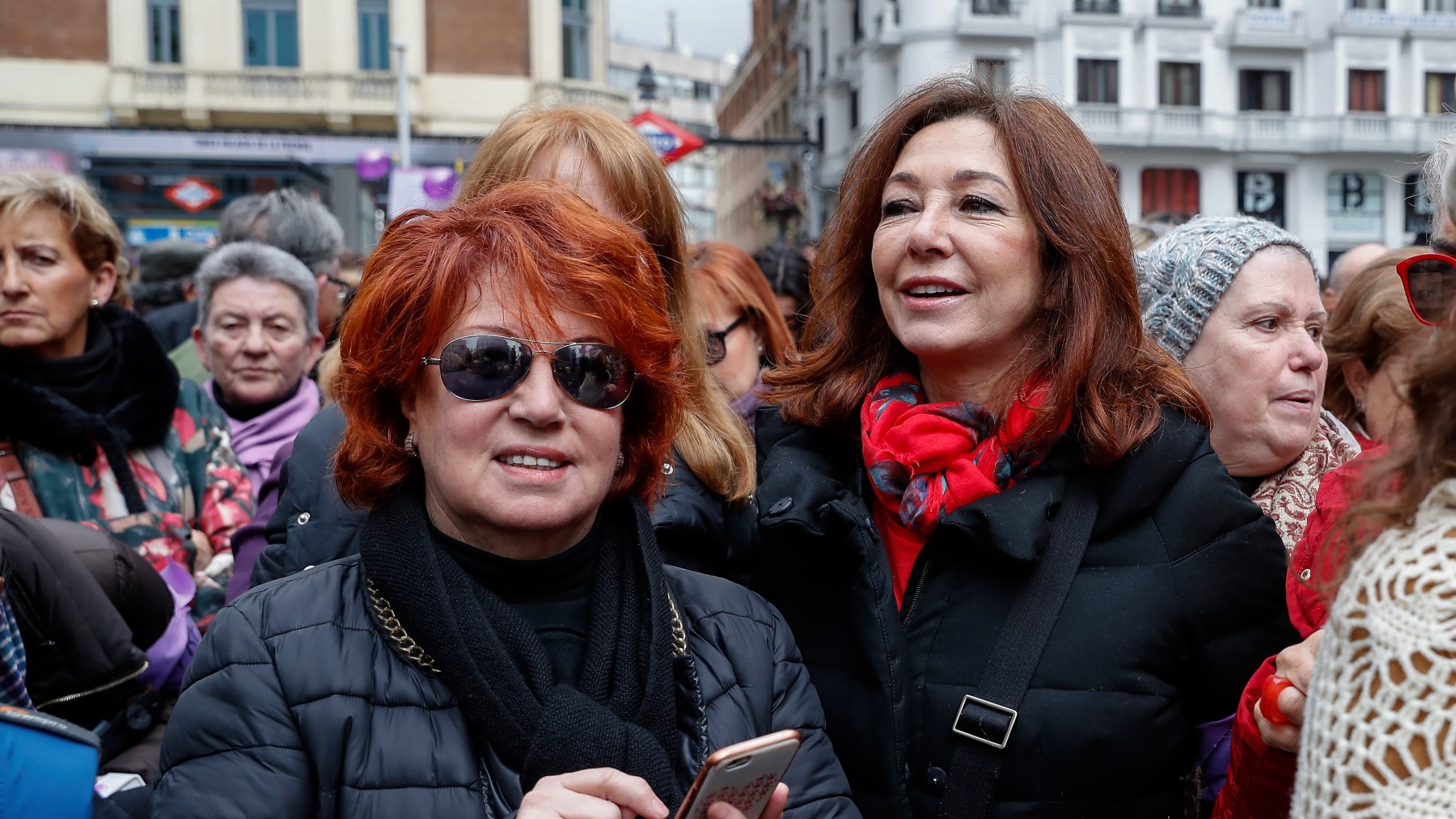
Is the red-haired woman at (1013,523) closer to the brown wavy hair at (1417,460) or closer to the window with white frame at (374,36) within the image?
the brown wavy hair at (1417,460)

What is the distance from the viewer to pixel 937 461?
2447 mm

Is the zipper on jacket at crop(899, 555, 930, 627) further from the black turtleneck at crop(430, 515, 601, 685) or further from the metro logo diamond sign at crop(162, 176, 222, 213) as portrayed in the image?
the metro logo diamond sign at crop(162, 176, 222, 213)

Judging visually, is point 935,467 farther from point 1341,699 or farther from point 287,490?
point 287,490

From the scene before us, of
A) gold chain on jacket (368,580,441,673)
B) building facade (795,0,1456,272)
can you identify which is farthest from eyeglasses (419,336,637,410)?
building facade (795,0,1456,272)

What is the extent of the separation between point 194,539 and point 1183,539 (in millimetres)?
2917

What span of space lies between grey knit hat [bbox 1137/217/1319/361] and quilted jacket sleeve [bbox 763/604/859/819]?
1270mm

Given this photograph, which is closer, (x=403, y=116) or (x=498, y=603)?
(x=498, y=603)

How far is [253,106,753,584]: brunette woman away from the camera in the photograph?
2.76 meters

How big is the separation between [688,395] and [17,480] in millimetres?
2024

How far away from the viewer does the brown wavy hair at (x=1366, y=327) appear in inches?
139

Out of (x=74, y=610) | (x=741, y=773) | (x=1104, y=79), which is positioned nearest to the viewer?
(x=741, y=773)

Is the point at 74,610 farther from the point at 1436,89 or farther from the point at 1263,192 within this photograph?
the point at 1436,89

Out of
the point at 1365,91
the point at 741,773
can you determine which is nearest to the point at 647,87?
the point at 741,773

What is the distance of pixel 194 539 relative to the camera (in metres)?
3.85
